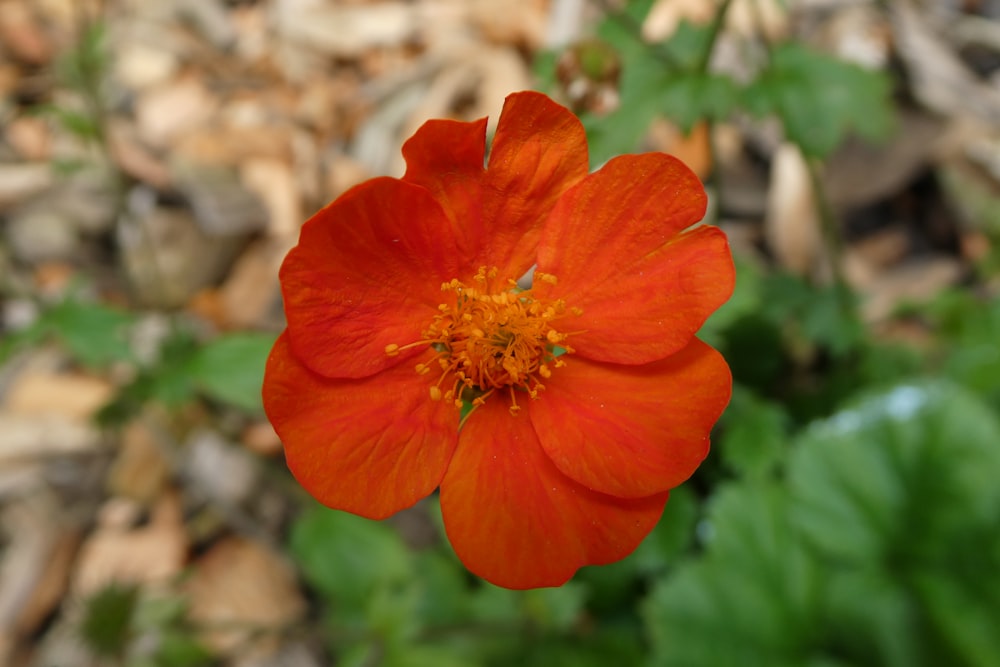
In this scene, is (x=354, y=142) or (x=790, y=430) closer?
(x=790, y=430)

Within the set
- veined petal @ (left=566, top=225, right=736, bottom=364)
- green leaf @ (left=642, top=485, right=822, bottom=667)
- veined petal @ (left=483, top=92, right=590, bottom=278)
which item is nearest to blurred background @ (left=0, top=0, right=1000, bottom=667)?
green leaf @ (left=642, top=485, right=822, bottom=667)

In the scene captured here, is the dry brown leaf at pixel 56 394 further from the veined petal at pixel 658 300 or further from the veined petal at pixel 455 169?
the veined petal at pixel 658 300

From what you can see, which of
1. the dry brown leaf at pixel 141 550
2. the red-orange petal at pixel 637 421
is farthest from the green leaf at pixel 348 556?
the red-orange petal at pixel 637 421

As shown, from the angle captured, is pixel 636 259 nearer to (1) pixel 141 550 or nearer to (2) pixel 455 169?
(2) pixel 455 169

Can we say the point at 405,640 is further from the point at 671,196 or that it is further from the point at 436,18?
the point at 436,18

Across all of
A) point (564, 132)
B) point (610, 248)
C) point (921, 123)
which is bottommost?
point (921, 123)

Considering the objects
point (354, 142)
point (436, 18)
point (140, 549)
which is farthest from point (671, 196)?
point (436, 18)

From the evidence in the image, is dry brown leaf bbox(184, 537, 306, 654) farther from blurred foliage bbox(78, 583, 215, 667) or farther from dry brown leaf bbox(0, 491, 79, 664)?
dry brown leaf bbox(0, 491, 79, 664)
